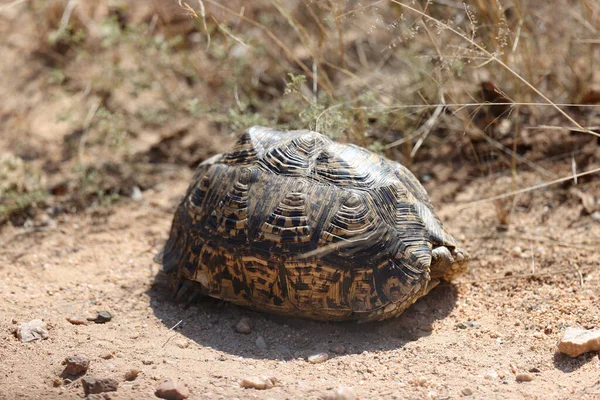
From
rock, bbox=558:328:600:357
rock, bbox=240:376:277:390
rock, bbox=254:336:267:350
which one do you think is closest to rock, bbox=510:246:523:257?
rock, bbox=558:328:600:357

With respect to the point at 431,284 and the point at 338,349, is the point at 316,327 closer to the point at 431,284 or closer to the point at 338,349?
the point at 338,349

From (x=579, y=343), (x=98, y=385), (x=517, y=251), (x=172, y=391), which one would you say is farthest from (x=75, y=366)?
(x=517, y=251)

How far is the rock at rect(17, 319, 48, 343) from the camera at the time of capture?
3557mm

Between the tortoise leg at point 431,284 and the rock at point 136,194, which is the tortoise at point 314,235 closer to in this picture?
the tortoise leg at point 431,284

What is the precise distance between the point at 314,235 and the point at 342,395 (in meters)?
0.97

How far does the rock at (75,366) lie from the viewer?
10.4 ft

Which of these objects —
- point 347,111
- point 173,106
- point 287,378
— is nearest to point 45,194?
point 173,106

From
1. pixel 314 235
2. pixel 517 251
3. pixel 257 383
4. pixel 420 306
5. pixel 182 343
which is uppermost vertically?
pixel 314 235

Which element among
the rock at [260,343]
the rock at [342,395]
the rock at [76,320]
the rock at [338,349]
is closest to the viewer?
the rock at [342,395]

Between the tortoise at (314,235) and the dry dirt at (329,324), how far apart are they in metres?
0.22

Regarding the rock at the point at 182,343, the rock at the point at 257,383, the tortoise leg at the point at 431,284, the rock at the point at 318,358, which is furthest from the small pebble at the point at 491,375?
the rock at the point at 182,343

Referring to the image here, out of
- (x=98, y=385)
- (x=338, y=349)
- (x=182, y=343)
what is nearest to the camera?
(x=98, y=385)

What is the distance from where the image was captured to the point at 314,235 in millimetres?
3572

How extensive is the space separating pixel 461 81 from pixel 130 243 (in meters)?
2.84
